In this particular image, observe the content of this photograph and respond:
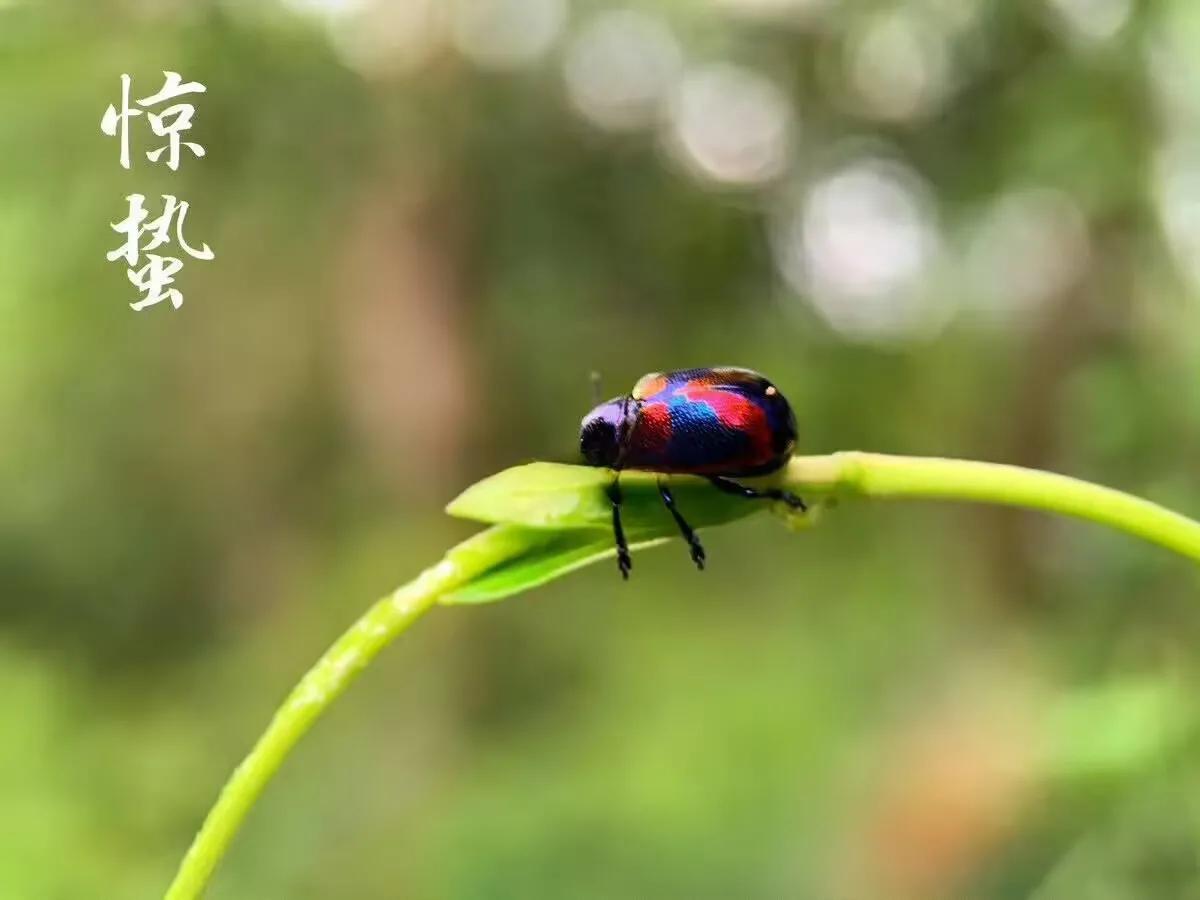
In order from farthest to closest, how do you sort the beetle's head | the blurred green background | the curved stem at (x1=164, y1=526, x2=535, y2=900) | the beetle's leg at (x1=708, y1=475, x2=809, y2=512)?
1. the blurred green background
2. the beetle's head
3. the beetle's leg at (x1=708, y1=475, x2=809, y2=512)
4. the curved stem at (x1=164, y1=526, x2=535, y2=900)

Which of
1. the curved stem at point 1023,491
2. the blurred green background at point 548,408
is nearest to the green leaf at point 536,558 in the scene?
the curved stem at point 1023,491

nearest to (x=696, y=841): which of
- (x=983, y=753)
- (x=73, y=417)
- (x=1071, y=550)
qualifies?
(x=983, y=753)

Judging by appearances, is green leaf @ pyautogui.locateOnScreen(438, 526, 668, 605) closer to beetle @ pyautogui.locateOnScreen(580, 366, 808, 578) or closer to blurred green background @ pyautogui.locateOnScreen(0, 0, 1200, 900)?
beetle @ pyautogui.locateOnScreen(580, 366, 808, 578)

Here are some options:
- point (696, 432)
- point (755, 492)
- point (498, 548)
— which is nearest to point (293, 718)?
point (498, 548)

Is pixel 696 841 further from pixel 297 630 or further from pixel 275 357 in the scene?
pixel 275 357

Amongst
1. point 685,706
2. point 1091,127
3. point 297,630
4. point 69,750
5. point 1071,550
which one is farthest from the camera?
point 297,630

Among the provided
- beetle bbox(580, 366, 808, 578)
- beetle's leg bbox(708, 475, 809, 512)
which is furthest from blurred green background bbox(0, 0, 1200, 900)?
beetle's leg bbox(708, 475, 809, 512)
